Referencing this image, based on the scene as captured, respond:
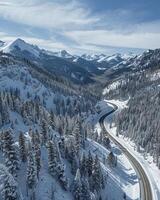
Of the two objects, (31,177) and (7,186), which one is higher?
(7,186)

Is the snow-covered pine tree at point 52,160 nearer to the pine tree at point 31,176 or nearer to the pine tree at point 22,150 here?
the pine tree at point 22,150

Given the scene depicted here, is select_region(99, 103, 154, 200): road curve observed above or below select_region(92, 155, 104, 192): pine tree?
below

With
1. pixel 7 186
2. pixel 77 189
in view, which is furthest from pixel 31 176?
pixel 7 186

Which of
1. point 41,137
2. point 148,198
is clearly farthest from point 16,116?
point 148,198

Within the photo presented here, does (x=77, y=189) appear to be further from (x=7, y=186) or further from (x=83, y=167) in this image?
(x=7, y=186)

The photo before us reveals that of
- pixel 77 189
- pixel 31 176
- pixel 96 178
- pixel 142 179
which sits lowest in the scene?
pixel 142 179

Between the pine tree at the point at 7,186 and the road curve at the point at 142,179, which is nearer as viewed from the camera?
the pine tree at the point at 7,186

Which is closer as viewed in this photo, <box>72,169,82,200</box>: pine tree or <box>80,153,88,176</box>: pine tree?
<box>72,169,82,200</box>: pine tree

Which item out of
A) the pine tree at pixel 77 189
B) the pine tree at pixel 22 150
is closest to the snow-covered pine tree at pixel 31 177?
the pine tree at pixel 22 150

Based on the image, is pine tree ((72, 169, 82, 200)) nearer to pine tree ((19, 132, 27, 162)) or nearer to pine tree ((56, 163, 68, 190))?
pine tree ((56, 163, 68, 190))

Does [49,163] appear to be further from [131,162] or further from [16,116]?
[131,162]

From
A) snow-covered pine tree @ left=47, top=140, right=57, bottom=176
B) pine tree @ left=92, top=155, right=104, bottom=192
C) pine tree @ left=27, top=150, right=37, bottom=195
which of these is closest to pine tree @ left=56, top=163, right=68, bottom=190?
snow-covered pine tree @ left=47, top=140, right=57, bottom=176
